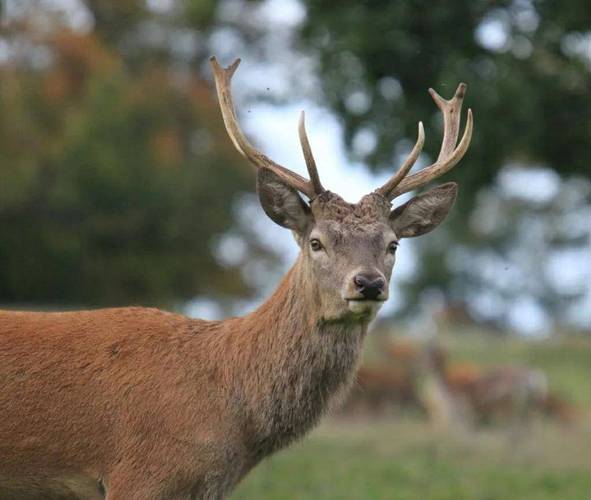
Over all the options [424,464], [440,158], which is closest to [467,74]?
[424,464]

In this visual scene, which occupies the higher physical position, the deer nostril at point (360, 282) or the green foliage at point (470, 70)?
the green foliage at point (470, 70)

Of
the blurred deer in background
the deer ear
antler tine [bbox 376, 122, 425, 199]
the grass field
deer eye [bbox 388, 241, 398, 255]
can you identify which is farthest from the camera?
the blurred deer in background

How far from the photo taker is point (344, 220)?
6.26m

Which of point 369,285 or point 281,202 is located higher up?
point 281,202

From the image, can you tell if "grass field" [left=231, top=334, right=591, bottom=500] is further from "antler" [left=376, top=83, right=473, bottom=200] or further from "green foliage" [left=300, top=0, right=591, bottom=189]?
"antler" [left=376, top=83, right=473, bottom=200]

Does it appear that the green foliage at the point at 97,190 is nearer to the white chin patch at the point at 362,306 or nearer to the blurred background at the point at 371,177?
the blurred background at the point at 371,177

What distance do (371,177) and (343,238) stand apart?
710cm

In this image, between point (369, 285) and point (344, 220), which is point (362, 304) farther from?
point (344, 220)

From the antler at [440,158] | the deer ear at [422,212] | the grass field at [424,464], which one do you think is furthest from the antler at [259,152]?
the grass field at [424,464]

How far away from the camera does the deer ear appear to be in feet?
21.6

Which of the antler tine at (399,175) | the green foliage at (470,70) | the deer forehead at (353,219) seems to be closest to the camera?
the deer forehead at (353,219)

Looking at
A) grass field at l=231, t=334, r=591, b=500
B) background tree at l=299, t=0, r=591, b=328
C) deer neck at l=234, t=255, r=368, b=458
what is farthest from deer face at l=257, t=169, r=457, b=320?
background tree at l=299, t=0, r=591, b=328

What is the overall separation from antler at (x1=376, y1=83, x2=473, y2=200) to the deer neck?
2.07ft

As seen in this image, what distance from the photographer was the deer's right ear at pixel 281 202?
20.7ft
